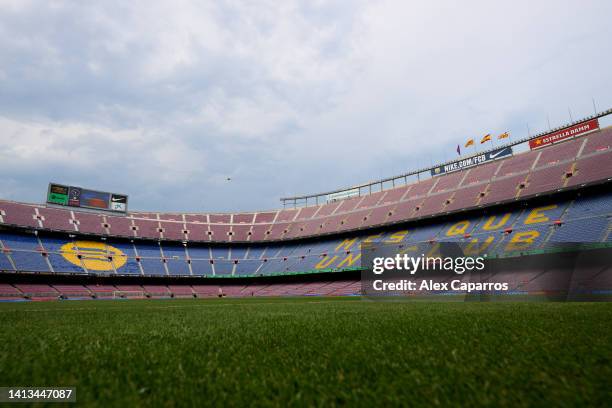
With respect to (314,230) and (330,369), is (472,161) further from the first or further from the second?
(330,369)

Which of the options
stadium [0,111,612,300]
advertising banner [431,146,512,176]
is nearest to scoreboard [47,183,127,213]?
stadium [0,111,612,300]

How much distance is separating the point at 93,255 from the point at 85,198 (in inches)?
429

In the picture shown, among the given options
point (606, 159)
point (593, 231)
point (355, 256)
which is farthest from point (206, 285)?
point (606, 159)

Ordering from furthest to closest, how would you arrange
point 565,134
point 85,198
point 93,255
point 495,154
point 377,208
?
1. point 85,198
2. point 377,208
3. point 93,255
4. point 495,154
5. point 565,134

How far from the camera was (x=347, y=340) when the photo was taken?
11.2 feet

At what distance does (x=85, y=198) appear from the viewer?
1972 inches

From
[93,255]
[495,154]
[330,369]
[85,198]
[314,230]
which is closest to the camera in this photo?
[330,369]

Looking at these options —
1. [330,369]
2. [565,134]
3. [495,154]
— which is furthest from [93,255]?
[565,134]

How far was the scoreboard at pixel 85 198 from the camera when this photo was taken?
156 ft

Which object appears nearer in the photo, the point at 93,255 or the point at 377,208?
the point at 93,255

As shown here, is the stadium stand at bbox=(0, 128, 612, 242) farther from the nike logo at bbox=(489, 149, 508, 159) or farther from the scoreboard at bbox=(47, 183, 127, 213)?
the scoreboard at bbox=(47, 183, 127, 213)

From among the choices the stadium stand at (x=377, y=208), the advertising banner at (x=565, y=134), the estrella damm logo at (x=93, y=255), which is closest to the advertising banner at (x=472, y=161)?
the stadium stand at (x=377, y=208)

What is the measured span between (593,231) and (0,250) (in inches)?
2373

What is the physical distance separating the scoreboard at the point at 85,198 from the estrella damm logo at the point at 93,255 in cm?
686
